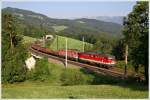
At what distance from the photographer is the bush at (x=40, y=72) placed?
53.2ft

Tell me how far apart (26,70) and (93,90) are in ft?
19.2

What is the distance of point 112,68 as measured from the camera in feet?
61.5

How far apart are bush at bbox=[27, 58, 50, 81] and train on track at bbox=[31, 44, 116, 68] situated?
62 cm

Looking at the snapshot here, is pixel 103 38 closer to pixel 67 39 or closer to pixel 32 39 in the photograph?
pixel 67 39

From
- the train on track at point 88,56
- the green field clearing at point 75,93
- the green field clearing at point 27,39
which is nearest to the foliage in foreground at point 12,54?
the green field clearing at point 27,39

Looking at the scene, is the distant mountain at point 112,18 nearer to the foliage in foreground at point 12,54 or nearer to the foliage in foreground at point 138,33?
the foliage in foreground at point 138,33

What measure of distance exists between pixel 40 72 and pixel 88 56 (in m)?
5.76

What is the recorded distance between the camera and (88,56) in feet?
71.4

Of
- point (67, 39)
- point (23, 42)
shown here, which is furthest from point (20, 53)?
point (67, 39)

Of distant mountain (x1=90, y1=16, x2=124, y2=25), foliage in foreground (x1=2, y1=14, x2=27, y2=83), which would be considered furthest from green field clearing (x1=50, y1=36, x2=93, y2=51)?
distant mountain (x1=90, y1=16, x2=124, y2=25)

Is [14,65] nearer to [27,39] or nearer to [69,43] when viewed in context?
[27,39]

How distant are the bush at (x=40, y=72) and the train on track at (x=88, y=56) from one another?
62 centimetres

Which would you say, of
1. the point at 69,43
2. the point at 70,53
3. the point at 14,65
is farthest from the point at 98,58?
the point at 14,65

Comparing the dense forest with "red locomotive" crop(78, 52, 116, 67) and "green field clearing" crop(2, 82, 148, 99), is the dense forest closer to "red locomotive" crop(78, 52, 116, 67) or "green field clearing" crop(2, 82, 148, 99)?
"red locomotive" crop(78, 52, 116, 67)
